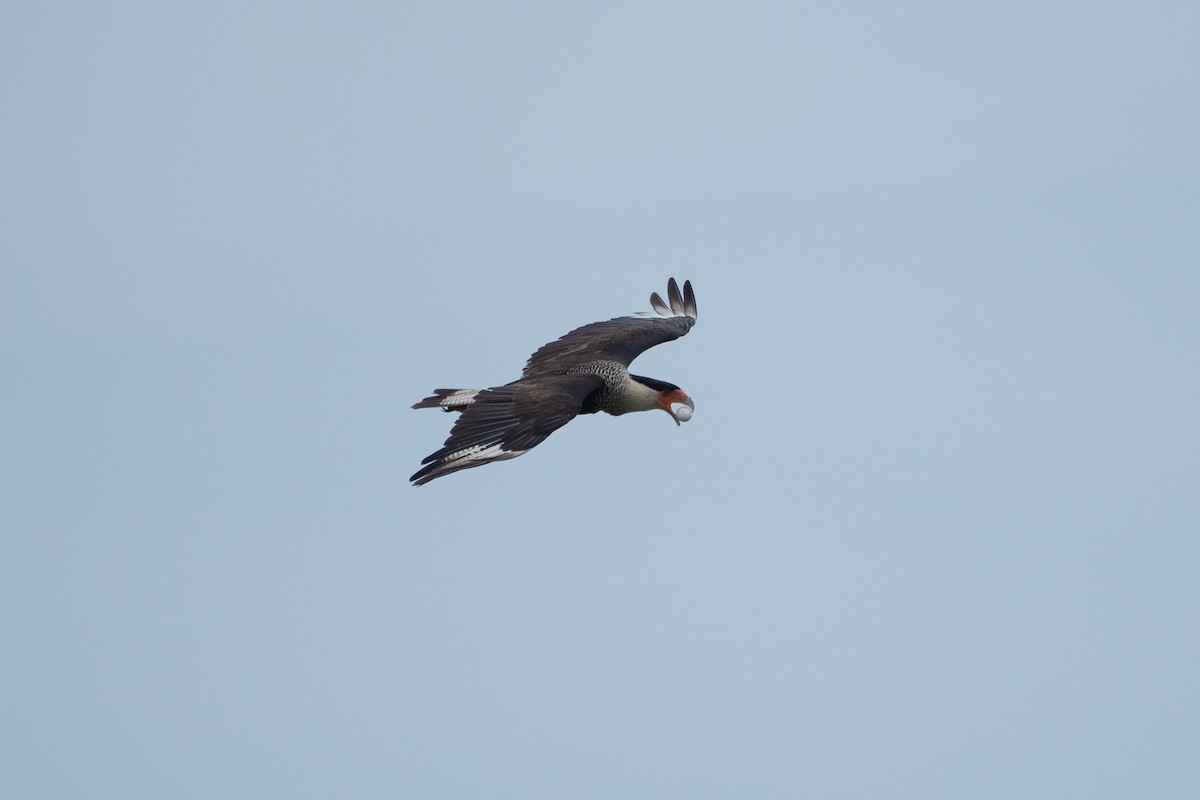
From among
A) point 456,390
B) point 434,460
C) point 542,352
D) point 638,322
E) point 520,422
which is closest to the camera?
point 434,460

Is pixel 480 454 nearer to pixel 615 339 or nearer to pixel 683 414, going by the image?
pixel 683 414

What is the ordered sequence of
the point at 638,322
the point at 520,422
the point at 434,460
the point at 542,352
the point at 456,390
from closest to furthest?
the point at 434,460, the point at 520,422, the point at 456,390, the point at 542,352, the point at 638,322

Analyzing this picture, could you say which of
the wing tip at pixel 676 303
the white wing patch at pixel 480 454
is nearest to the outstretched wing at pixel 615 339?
the wing tip at pixel 676 303

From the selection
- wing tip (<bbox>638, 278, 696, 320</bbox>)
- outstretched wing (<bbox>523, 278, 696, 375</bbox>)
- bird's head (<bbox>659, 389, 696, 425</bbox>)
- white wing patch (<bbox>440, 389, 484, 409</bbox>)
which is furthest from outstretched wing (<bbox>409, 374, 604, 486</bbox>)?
wing tip (<bbox>638, 278, 696, 320</bbox>)

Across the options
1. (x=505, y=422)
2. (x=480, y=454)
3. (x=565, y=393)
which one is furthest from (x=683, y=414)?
(x=480, y=454)

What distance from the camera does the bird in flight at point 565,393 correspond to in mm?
18203

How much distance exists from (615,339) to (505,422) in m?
4.87

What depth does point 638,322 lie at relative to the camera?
81.9 ft

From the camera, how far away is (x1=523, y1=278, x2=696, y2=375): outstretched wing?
2250 centimetres

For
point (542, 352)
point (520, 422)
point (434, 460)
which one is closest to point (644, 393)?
point (542, 352)

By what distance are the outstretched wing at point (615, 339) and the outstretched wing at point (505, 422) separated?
1.78m

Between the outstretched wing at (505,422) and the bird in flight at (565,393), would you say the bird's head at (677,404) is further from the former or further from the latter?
the outstretched wing at (505,422)

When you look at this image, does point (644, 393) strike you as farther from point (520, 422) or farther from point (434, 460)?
point (434, 460)

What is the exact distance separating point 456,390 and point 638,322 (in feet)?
15.0
